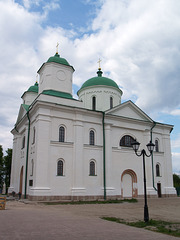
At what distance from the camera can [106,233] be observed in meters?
7.72

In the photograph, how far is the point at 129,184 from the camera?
2584 centimetres

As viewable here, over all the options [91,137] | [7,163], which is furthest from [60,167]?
[7,163]

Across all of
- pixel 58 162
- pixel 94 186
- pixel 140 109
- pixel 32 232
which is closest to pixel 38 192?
pixel 58 162

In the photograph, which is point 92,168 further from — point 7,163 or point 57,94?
point 7,163

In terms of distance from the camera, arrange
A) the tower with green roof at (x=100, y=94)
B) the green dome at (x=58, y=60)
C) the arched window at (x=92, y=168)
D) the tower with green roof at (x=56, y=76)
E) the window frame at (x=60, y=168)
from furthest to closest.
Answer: the tower with green roof at (x=100, y=94) < the green dome at (x=58, y=60) < the tower with green roof at (x=56, y=76) < the arched window at (x=92, y=168) < the window frame at (x=60, y=168)

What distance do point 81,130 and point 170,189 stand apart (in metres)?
13.8

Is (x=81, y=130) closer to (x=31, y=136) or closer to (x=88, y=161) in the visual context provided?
(x=88, y=161)

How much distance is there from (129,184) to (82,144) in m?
7.38

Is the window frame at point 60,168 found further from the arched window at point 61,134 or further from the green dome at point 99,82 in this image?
the green dome at point 99,82

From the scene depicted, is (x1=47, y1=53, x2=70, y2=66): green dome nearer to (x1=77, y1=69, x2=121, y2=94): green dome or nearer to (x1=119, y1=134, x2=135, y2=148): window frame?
(x1=77, y1=69, x2=121, y2=94): green dome

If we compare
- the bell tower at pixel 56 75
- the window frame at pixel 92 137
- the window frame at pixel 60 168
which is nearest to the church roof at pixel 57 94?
the bell tower at pixel 56 75

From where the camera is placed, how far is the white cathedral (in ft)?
70.3

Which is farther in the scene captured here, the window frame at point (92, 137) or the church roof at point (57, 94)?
the window frame at point (92, 137)

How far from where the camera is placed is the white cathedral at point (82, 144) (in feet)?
70.3
